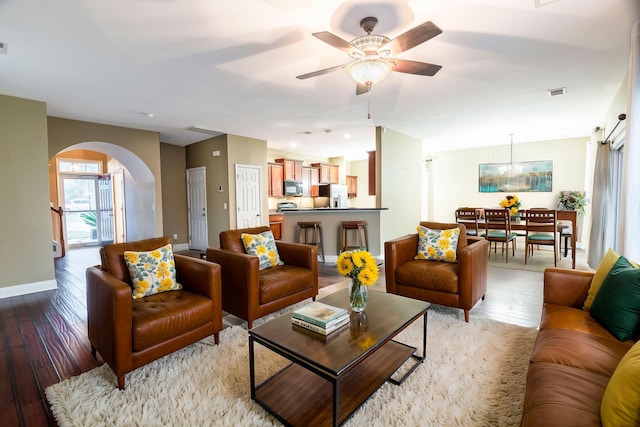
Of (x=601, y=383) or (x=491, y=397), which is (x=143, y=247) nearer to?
(x=491, y=397)

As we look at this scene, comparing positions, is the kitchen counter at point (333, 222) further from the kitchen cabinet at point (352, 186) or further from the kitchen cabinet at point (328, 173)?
the kitchen cabinet at point (352, 186)

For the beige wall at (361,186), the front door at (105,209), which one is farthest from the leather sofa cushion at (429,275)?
the front door at (105,209)

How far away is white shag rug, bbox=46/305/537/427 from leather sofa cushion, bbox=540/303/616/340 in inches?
15.6

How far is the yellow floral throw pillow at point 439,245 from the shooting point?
127 inches

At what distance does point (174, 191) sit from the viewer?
23.8ft

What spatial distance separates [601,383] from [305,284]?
91.8 inches

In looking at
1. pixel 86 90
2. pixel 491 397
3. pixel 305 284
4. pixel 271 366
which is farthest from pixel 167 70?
pixel 491 397

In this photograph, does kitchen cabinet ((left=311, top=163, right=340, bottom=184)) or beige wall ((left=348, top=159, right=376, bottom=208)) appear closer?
kitchen cabinet ((left=311, top=163, right=340, bottom=184))

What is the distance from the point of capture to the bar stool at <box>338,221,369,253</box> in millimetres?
5410

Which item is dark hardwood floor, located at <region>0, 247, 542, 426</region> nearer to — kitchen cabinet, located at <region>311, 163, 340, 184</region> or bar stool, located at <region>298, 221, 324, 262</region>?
bar stool, located at <region>298, 221, 324, 262</region>

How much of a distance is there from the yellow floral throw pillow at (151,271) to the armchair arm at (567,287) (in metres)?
2.92

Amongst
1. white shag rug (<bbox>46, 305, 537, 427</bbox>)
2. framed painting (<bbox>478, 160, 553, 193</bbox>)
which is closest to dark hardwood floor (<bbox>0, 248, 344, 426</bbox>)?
white shag rug (<bbox>46, 305, 537, 427</bbox>)

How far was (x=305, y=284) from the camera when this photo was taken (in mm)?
3193

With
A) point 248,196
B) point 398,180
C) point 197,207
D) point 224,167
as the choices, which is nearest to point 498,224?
point 398,180
